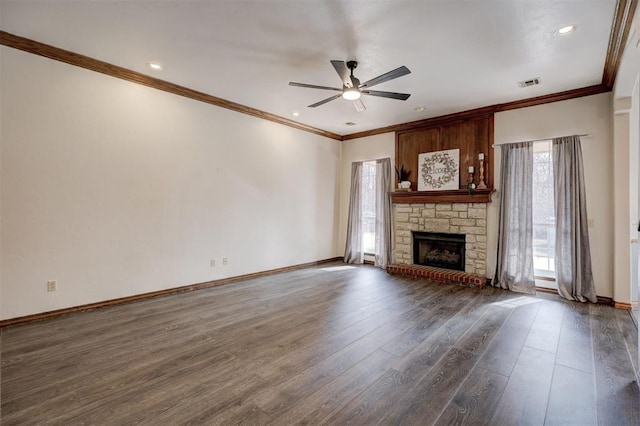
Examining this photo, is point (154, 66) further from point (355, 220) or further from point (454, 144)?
point (454, 144)

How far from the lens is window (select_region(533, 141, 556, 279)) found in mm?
4664

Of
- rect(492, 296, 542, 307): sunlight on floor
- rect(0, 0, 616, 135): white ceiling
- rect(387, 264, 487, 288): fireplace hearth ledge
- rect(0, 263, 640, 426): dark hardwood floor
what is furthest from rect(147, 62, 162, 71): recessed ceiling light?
rect(492, 296, 542, 307): sunlight on floor

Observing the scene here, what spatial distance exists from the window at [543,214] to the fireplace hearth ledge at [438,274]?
91 cm

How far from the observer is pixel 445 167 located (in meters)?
5.66

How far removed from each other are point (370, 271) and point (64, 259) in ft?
15.9

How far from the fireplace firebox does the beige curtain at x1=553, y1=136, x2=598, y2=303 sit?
1451mm

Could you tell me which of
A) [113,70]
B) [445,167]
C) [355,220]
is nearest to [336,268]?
[355,220]

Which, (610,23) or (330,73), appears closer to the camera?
(610,23)

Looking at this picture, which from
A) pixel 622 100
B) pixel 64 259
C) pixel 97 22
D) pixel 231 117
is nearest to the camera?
pixel 97 22

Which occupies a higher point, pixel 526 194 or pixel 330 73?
pixel 330 73

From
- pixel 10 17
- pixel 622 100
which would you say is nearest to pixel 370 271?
pixel 622 100

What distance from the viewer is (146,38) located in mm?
3178

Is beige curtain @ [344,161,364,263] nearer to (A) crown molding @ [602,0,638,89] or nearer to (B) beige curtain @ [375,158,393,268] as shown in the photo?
(B) beige curtain @ [375,158,393,268]

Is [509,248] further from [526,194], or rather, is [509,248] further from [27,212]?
[27,212]
